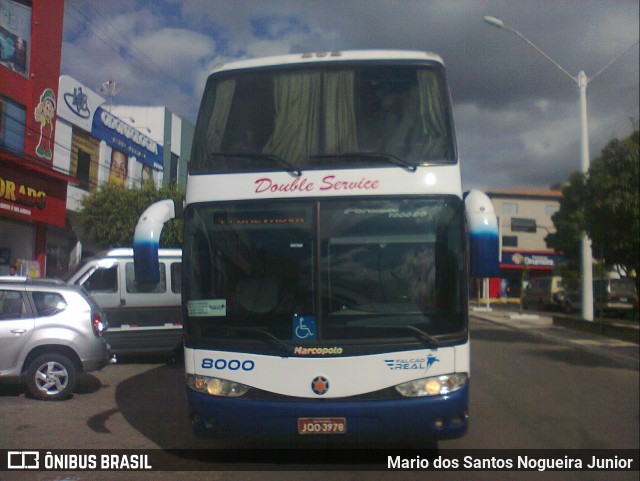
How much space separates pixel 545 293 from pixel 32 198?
32.6 metres

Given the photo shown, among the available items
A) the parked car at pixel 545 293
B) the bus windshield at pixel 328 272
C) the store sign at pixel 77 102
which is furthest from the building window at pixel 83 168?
the parked car at pixel 545 293

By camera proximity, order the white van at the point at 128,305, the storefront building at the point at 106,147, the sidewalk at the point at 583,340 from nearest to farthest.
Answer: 1. the storefront building at the point at 106,147
2. the white van at the point at 128,305
3. the sidewalk at the point at 583,340

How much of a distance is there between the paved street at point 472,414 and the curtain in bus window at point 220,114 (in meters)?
2.90

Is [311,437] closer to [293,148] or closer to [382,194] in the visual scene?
[382,194]

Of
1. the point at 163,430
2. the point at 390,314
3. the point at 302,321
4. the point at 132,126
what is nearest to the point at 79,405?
the point at 163,430

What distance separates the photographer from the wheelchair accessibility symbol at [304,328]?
5418mm

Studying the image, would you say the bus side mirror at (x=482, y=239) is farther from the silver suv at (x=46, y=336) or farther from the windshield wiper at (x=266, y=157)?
the silver suv at (x=46, y=336)

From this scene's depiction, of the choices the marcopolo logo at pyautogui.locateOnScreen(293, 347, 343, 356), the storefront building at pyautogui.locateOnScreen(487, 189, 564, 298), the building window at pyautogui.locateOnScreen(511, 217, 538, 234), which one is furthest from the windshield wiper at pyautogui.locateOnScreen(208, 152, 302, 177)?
the storefront building at pyautogui.locateOnScreen(487, 189, 564, 298)

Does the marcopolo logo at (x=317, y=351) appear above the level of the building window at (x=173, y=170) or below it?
below

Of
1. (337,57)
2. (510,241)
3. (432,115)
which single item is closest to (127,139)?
(337,57)

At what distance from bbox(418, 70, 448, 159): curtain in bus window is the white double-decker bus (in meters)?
0.01

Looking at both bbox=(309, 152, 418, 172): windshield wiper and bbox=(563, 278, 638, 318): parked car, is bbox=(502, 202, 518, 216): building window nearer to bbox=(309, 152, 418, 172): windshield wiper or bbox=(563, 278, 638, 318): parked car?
bbox=(563, 278, 638, 318): parked car

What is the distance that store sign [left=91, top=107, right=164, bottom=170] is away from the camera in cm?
1328

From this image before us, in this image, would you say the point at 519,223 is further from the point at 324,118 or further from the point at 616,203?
the point at 324,118
